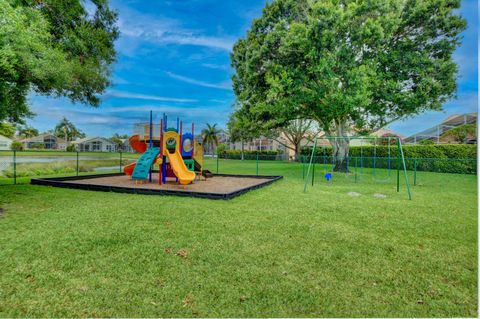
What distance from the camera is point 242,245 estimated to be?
3.66 metres

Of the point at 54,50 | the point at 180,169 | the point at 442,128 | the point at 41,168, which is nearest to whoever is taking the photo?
the point at 54,50

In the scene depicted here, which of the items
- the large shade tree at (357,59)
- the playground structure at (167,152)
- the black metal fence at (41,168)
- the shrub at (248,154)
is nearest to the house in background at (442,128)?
the large shade tree at (357,59)

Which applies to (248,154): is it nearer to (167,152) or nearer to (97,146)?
(167,152)

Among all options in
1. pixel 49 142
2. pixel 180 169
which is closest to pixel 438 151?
pixel 180 169

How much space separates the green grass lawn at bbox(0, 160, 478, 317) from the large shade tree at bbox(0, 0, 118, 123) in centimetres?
277

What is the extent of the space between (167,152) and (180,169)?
2.68 ft

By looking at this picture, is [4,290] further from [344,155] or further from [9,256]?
[344,155]

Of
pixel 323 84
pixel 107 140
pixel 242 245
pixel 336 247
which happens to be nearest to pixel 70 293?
pixel 242 245

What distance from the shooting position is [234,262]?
10.2 ft

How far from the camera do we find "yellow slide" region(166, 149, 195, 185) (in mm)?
8773

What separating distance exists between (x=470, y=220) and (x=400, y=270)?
140 inches

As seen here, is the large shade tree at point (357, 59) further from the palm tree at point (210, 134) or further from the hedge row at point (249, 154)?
the palm tree at point (210, 134)

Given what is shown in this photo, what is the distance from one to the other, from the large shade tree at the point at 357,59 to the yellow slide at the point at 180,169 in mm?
6032

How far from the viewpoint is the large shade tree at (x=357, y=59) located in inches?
468
